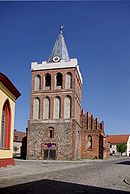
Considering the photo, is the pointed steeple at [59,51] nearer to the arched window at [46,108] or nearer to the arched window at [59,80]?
the arched window at [59,80]

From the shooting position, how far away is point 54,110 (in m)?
42.6

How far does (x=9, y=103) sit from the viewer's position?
22.4 m

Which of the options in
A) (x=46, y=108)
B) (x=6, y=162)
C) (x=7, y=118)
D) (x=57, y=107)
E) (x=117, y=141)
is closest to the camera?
(x=6, y=162)

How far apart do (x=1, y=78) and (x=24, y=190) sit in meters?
10.4

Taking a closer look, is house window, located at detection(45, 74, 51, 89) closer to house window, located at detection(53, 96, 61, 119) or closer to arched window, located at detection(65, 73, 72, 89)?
house window, located at detection(53, 96, 61, 119)

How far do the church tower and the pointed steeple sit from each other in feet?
0.76

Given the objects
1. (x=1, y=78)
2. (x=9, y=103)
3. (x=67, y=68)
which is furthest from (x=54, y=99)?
(x=1, y=78)

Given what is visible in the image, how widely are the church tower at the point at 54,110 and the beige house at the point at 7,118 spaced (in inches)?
717

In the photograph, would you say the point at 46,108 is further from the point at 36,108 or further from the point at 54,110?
the point at 36,108

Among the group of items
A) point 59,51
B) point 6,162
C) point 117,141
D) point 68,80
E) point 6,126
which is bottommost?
point 117,141

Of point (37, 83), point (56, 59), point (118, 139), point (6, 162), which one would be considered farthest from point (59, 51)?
point (118, 139)

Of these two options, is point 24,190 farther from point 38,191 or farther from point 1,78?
point 1,78

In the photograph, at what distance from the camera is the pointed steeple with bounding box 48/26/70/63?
4514cm

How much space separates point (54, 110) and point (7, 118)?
20127 mm
